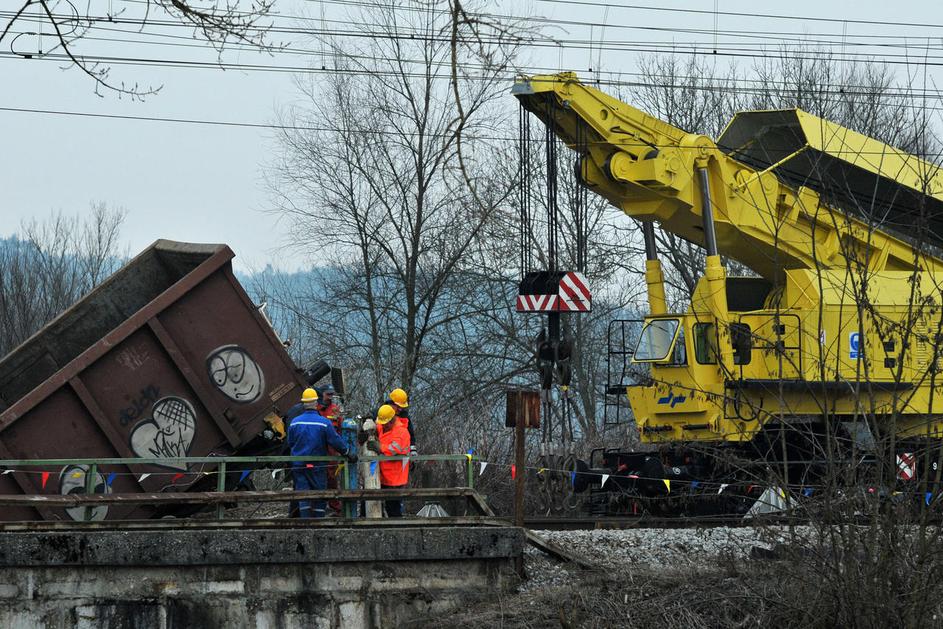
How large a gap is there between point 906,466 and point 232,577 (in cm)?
512

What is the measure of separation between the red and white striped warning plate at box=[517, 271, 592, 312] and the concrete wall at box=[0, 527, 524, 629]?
258 inches

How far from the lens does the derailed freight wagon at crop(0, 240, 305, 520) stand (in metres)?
10.4

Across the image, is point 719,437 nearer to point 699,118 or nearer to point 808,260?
point 808,260

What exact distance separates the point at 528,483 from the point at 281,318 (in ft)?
54.3

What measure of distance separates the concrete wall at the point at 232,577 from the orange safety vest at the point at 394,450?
8.99ft

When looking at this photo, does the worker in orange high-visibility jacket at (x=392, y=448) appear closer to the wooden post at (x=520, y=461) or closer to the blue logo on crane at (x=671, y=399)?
the wooden post at (x=520, y=461)

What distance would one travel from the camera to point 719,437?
45.6 ft

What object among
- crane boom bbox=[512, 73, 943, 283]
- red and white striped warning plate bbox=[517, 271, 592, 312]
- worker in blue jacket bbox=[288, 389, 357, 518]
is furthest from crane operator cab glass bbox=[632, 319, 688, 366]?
worker in blue jacket bbox=[288, 389, 357, 518]

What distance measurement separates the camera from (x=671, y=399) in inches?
560

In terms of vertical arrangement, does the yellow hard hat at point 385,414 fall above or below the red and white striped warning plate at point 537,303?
below

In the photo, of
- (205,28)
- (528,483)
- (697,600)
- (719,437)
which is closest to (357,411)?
(528,483)

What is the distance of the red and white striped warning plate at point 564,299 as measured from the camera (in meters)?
14.9

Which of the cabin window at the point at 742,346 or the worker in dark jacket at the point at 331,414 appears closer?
the worker in dark jacket at the point at 331,414

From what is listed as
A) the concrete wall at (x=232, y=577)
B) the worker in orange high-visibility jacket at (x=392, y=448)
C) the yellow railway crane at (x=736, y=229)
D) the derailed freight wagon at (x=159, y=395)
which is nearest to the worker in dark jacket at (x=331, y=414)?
the derailed freight wagon at (x=159, y=395)
